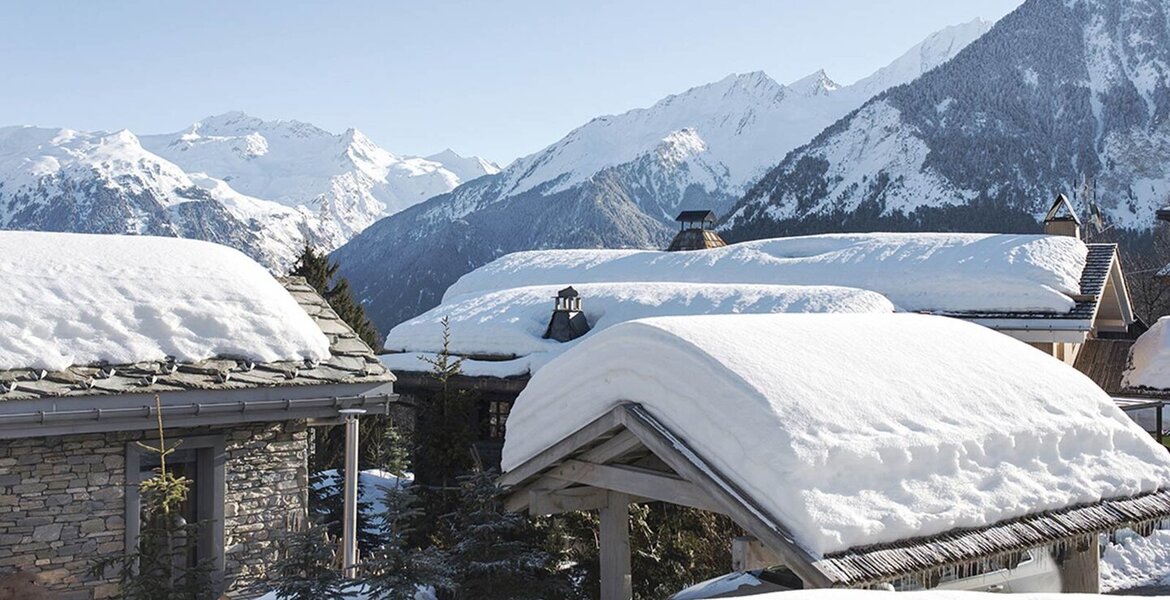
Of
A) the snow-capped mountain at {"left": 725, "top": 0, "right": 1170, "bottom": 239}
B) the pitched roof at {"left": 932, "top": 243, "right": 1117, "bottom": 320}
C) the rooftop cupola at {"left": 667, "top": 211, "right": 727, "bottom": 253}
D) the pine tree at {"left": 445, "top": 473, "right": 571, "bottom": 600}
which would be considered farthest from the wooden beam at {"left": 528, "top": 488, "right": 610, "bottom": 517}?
the snow-capped mountain at {"left": 725, "top": 0, "right": 1170, "bottom": 239}

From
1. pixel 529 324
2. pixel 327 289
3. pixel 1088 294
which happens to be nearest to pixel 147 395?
pixel 529 324

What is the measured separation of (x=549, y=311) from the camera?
1898 centimetres

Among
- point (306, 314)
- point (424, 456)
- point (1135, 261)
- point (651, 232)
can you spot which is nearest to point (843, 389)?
point (306, 314)

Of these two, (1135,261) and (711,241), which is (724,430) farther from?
(1135,261)

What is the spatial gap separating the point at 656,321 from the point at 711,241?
26.7m

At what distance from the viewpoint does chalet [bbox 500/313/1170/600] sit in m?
5.73

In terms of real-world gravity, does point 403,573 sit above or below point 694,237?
below

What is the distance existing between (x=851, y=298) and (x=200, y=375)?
1132 cm

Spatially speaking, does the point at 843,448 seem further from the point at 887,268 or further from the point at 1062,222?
the point at 1062,222

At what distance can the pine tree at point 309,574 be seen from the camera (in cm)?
786

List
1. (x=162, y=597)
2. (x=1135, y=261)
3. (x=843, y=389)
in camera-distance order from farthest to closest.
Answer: (x=1135, y=261)
(x=162, y=597)
(x=843, y=389)

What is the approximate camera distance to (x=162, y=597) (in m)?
8.19

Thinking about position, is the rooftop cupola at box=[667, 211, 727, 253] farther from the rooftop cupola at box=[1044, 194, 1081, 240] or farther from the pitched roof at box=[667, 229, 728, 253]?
the rooftop cupola at box=[1044, 194, 1081, 240]

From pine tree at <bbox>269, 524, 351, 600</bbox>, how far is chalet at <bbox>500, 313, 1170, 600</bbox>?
5.16 feet
